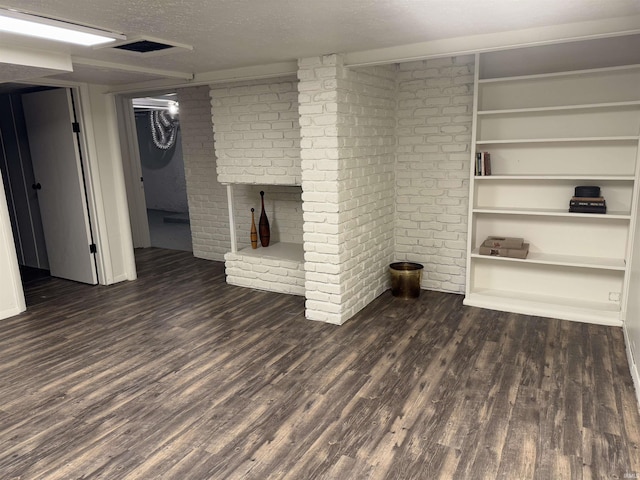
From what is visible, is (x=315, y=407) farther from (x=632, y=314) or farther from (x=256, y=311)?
(x=632, y=314)

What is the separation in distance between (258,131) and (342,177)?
1.16 metres

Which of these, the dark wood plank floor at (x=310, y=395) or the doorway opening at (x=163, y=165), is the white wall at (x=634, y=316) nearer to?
the dark wood plank floor at (x=310, y=395)

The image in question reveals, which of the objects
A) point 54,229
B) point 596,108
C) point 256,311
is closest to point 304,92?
point 256,311

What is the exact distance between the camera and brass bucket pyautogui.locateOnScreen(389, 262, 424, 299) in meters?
4.24

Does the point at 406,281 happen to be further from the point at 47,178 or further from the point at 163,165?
the point at 163,165

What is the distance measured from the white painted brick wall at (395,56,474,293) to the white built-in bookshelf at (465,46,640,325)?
16cm

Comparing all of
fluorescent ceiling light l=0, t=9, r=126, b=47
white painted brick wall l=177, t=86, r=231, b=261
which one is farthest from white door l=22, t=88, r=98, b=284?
fluorescent ceiling light l=0, t=9, r=126, b=47

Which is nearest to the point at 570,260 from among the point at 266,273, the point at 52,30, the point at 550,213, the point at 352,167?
the point at 550,213

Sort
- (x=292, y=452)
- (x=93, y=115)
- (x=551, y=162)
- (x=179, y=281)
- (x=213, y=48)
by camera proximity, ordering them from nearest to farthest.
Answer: (x=292, y=452), (x=213, y=48), (x=551, y=162), (x=93, y=115), (x=179, y=281)

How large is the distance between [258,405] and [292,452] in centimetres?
46

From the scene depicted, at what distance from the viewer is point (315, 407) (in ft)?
8.48

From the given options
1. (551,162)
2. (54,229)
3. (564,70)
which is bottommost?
(54,229)

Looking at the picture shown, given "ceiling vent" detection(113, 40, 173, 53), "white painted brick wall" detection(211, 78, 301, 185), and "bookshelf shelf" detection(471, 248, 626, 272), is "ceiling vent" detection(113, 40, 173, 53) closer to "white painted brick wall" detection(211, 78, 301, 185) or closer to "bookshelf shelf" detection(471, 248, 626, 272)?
"white painted brick wall" detection(211, 78, 301, 185)

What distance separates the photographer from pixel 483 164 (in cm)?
391
